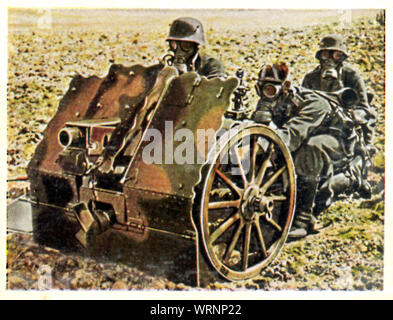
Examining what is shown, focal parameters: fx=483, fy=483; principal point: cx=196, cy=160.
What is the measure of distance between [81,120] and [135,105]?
0.54 meters

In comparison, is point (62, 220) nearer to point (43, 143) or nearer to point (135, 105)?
point (43, 143)

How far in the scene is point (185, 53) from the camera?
179 inches

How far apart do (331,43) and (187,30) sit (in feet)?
4.61

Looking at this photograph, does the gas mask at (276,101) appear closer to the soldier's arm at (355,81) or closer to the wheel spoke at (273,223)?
the soldier's arm at (355,81)

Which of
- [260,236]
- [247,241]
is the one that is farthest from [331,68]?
[247,241]

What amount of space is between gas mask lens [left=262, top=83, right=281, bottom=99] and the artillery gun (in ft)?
1.47

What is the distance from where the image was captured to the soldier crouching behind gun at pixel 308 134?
457 centimetres

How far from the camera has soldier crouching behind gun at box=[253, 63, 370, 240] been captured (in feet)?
15.0

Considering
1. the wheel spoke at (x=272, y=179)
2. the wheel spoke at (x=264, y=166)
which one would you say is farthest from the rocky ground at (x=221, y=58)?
the wheel spoke at (x=272, y=179)

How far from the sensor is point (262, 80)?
460 cm

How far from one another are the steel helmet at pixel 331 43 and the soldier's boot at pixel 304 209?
123cm

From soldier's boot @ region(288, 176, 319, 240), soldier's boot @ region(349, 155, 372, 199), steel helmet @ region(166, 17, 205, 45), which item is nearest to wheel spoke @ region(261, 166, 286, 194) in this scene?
soldier's boot @ region(288, 176, 319, 240)
